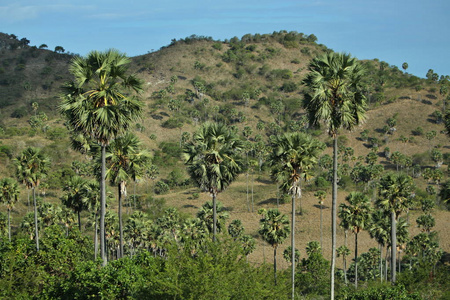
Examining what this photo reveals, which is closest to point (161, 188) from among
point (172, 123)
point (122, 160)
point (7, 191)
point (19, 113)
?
point (172, 123)

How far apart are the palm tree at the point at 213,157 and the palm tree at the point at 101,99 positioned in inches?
248

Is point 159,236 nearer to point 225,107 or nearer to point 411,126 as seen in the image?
point 411,126

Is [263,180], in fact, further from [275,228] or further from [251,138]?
[275,228]

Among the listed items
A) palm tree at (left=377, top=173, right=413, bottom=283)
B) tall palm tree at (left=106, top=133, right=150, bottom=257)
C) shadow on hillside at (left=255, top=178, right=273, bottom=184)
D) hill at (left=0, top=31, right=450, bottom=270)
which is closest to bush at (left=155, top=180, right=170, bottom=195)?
hill at (left=0, top=31, right=450, bottom=270)

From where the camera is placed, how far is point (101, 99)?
86.3ft

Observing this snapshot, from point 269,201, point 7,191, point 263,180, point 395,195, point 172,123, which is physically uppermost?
point 172,123

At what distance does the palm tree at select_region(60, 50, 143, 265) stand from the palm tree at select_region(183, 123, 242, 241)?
6297 millimetres

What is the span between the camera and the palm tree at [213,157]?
32.0 m

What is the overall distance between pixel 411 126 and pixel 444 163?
28.0m

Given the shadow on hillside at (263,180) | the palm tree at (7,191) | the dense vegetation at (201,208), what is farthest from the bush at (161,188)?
the palm tree at (7,191)

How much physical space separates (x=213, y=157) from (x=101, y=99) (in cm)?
871

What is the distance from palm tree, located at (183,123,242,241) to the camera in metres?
32.0

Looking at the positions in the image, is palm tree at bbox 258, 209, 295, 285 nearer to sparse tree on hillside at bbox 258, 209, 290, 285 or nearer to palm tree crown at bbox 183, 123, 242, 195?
sparse tree on hillside at bbox 258, 209, 290, 285

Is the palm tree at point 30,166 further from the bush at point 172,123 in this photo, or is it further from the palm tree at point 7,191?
the bush at point 172,123
